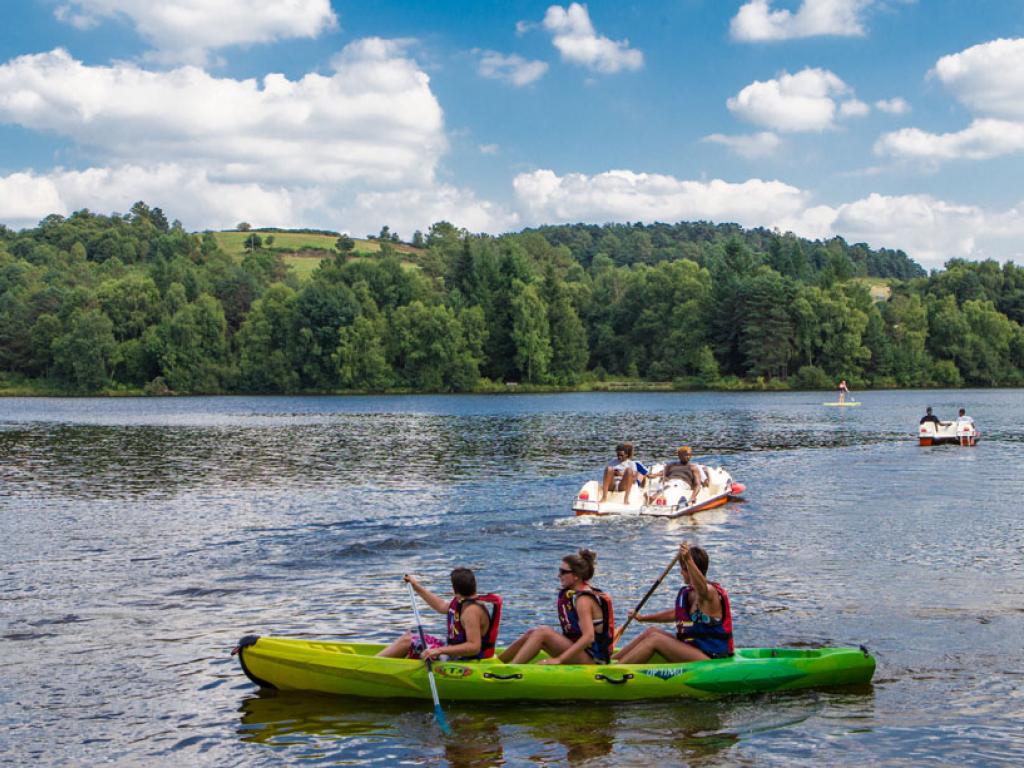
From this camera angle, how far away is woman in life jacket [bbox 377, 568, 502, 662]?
11891mm

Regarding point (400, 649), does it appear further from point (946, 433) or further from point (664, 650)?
point (946, 433)

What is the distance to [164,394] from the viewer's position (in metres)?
124

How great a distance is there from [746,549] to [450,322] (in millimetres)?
105219

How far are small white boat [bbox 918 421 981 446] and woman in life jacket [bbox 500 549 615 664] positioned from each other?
37684 mm

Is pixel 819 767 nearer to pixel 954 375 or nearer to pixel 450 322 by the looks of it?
pixel 450 322

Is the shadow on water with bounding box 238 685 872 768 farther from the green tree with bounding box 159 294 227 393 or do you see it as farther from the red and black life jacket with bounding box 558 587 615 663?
the green tree with bounding box 159 294 227 393

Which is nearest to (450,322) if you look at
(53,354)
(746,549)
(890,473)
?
(53,354)

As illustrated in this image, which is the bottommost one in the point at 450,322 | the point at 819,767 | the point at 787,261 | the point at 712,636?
the point at 819,767

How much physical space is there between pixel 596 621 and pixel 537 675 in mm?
952

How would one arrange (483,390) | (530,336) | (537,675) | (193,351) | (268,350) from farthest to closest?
(268,350) → (530,336) → (193,351) → (483,390) → (537,675)

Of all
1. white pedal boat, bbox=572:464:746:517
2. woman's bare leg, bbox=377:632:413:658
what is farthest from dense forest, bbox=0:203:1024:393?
woman's bare leg, bbox=377:632:413:658

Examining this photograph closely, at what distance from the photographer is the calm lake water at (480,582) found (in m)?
11.0

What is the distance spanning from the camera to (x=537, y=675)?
1175cm

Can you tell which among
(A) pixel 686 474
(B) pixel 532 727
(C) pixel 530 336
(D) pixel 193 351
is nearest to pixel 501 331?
(C) pixel 530 336
